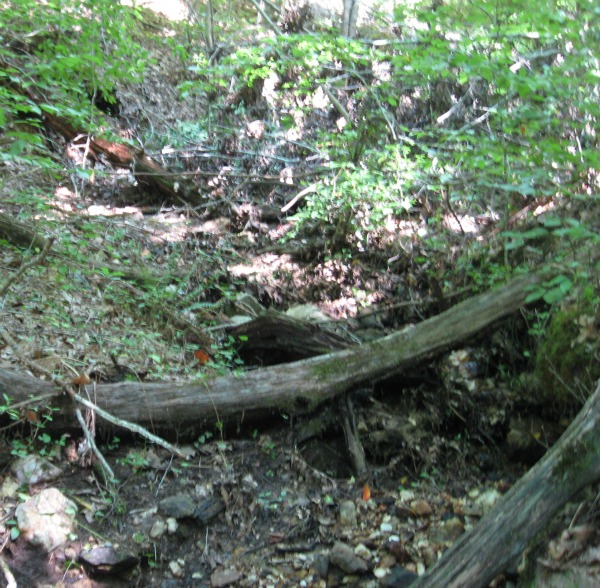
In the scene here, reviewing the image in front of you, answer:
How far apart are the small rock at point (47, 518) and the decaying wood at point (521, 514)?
5.84ft

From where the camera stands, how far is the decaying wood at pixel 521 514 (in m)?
2.40


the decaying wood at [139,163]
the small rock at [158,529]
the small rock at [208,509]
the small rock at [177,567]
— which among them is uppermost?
the decaying wood at [139,163]

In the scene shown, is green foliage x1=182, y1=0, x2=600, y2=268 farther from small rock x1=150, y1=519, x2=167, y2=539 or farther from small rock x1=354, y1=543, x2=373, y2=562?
small rock x1=150, y1=519, x2=167, y2=539

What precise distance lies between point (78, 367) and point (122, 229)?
2967 millimetres

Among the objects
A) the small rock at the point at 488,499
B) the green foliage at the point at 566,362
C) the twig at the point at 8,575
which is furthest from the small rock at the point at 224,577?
the green foliage at the point at 566,362

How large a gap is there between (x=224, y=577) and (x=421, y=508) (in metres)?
1.31

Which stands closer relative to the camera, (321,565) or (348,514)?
(321,565)

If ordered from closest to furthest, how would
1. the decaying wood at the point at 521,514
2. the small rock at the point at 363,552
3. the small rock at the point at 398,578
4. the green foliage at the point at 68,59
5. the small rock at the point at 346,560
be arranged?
the decaying wood at the point at 521,514 → the small rock at the point at 398,578 → the small rock at the point at 346,560 → the small rock at the point at 363,552 → the green foliage at the point at 68,59

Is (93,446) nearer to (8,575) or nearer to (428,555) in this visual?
(8,575)

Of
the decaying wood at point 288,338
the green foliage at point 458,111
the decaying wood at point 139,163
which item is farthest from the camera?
the decaying wood at point 139,163

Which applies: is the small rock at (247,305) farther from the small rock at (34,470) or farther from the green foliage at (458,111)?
the small rock at (34,470)

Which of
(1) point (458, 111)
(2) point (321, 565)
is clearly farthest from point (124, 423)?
(1) point (458, 111)

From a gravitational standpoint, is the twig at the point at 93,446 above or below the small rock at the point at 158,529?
above

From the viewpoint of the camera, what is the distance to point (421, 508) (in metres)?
3.50
